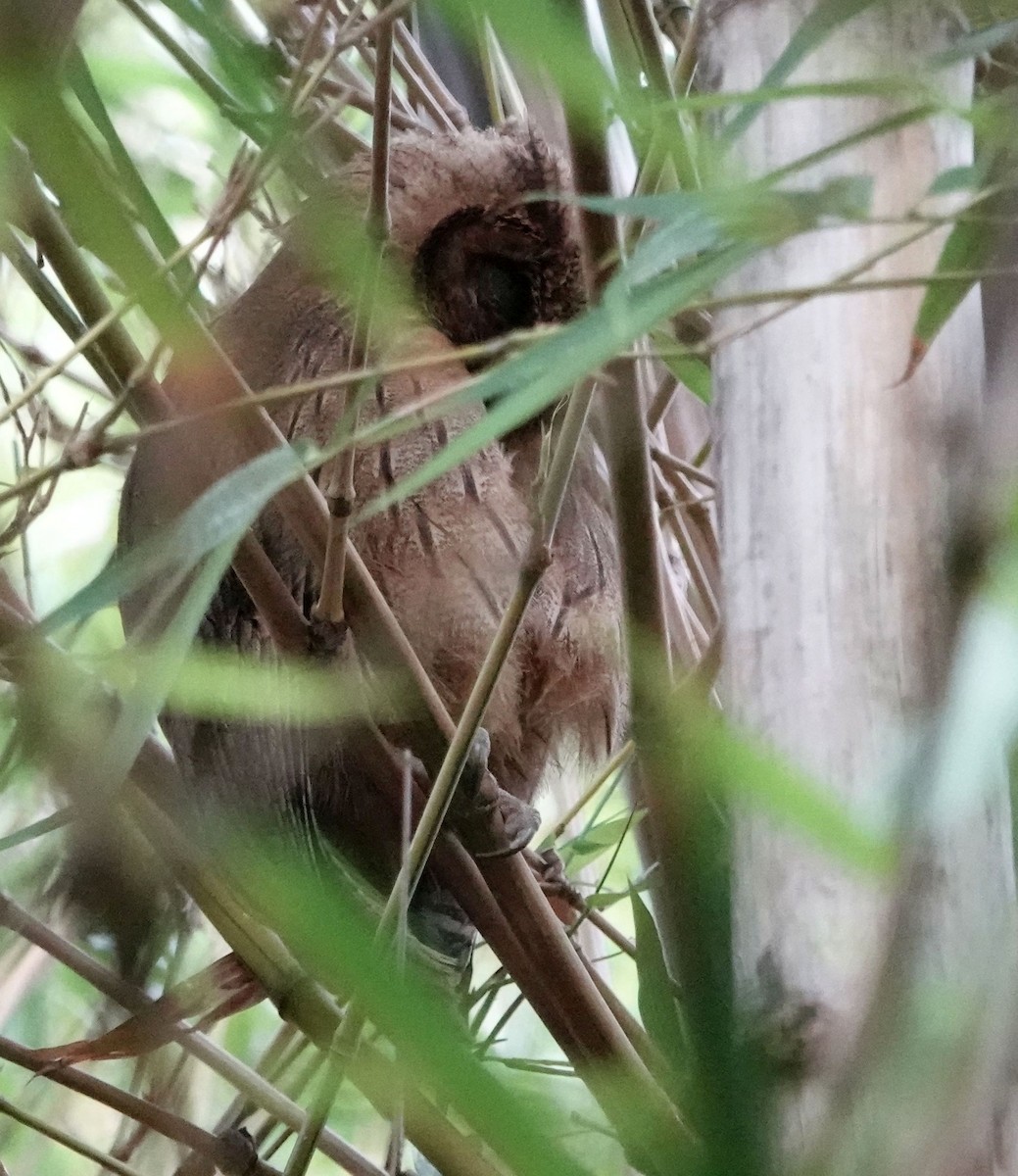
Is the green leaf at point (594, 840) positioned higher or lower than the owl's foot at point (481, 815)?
higher

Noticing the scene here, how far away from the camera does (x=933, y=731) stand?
30cm

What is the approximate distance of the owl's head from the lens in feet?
3.33

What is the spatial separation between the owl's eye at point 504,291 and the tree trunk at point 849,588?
528 millimetres

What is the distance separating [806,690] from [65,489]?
101 cm

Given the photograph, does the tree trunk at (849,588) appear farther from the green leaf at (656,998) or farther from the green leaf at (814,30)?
the green leaf at (656,998)

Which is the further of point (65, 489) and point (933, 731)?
point (65, 489)

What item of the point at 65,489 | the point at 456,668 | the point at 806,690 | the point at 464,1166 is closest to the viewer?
the point at 806,690

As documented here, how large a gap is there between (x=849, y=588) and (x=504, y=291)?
26.6 inches

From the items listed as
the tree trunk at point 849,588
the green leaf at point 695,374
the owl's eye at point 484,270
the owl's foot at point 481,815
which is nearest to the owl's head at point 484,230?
the owl's eye at point 484,270

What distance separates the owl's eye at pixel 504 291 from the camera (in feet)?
3.38

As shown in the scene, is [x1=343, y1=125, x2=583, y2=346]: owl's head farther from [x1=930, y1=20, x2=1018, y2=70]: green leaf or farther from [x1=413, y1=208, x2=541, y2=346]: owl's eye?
[x1=930, y1=20, x2=1018, y2=70]: green leaf


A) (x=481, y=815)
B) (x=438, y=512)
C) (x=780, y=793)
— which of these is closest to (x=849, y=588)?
(x=780, y=793)

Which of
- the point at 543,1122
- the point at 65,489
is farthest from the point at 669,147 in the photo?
the point at 65,489

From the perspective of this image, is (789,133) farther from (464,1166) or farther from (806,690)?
(464,1166)
